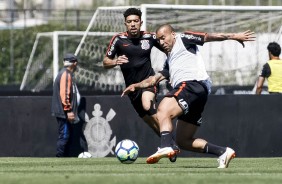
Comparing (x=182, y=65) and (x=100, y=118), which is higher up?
(x=182, y=65)

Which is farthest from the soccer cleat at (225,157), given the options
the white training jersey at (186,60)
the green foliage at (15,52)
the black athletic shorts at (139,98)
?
the green foliage at (15,52)

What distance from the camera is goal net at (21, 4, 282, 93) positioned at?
26922mm

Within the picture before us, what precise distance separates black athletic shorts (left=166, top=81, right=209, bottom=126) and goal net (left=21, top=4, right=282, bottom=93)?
10524mm

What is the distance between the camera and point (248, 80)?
29.1 metres

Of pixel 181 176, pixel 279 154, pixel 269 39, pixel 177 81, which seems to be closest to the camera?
pixel 181 176

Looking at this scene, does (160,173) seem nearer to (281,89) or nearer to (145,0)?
(281,89)

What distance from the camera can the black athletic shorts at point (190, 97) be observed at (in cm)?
1488

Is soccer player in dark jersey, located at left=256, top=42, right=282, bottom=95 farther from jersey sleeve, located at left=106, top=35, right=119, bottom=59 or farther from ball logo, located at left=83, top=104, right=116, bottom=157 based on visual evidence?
jersey sleeve, located at left=106, top=35, right=119, bottom=59

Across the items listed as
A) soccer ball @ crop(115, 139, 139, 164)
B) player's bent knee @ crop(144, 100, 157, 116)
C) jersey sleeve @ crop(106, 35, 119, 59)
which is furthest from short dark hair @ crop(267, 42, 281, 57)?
soccer ball @ crop(115, 139, 139, 164)

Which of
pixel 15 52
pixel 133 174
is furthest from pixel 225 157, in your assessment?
pixel 15 52

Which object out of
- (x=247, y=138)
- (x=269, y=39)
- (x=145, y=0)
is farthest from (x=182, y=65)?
(x=145, y=0)

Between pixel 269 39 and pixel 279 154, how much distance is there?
6950mm

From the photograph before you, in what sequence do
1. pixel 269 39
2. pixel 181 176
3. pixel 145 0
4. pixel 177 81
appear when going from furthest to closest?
pixel 145 0, pixel 269 39, pixel 177 81, pixel 181 176

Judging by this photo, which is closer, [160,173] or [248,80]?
[160,173]
